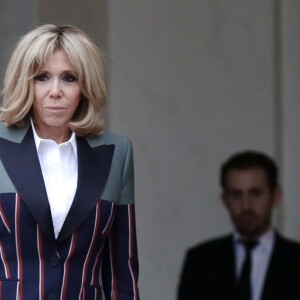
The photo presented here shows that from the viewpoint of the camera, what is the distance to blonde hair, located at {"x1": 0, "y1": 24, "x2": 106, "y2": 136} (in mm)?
3729

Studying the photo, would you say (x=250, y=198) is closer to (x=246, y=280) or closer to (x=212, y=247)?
(x=212, y=247)

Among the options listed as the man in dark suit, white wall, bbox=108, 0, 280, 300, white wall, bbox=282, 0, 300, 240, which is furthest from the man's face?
white wall, bbox=282, 0, 300, 240

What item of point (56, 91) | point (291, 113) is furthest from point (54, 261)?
point (291, 113)

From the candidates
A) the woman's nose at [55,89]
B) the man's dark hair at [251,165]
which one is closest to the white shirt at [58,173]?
the woman's nose at [55,89]

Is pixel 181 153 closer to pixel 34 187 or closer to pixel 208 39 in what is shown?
pixel 208 39

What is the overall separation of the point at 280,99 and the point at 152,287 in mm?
1105

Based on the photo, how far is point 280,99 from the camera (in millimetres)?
6594

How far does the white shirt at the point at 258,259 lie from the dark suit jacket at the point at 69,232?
1.82 meters

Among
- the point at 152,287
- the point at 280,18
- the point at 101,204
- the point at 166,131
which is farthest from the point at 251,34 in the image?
the point at 101,204

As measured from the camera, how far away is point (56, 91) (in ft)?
12.2

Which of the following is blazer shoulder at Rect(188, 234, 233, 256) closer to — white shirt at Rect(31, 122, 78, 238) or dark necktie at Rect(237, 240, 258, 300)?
dark necktie at Rect(237, 240, 258, 300)

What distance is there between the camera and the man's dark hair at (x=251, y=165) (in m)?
5.96

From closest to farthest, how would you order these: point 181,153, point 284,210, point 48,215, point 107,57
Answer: point 48,215 → point 107,57 → point 181,153 → point 284,210

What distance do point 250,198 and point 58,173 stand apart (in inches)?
90.1
